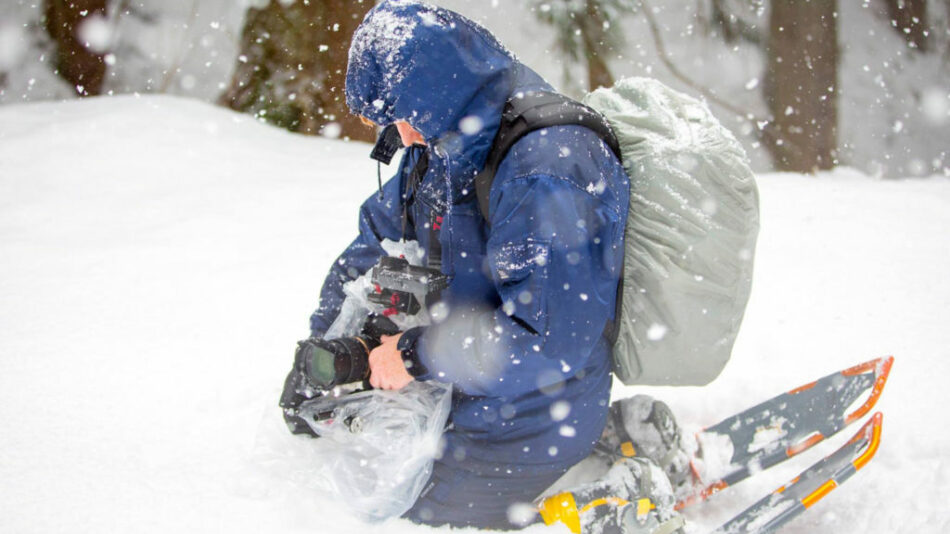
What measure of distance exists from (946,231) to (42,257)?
17.1ft

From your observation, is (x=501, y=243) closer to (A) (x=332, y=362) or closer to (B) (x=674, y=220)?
(B) (x=674, y=220)

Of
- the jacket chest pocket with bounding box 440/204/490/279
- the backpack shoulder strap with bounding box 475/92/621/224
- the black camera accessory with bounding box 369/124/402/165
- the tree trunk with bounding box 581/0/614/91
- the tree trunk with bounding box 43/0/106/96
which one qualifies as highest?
the backpack shoulder strap with bounding box 475/92/621/224

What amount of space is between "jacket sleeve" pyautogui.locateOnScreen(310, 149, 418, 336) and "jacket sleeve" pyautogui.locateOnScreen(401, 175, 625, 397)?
2.17 ft

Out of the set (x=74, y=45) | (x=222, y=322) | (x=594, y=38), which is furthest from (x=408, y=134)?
(x=74, y=45)

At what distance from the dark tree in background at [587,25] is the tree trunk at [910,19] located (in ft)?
11.6

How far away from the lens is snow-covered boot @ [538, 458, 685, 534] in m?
1.86

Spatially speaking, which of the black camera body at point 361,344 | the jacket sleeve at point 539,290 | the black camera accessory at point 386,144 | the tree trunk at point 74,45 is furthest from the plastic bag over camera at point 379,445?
the tree trunk at point 74,45

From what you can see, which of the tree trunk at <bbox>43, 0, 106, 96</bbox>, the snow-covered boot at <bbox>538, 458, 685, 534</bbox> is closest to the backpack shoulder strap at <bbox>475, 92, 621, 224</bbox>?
the snow-covered boot at <bbox>538, 458, 685, 534</bbox>

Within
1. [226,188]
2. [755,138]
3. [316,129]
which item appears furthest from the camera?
[755,138]

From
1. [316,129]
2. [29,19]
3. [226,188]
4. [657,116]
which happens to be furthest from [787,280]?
[29,19]

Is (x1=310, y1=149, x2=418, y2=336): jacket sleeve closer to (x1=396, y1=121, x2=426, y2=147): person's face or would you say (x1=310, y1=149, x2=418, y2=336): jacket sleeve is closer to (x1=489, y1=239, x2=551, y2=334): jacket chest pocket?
(x1=396, y1=121, x2=426, y2=147): person's face

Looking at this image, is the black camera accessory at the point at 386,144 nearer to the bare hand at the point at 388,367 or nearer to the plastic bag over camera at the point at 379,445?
the bare hand at the point at 388,367

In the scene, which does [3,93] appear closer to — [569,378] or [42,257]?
[42,257]

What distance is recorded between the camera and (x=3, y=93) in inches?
358
